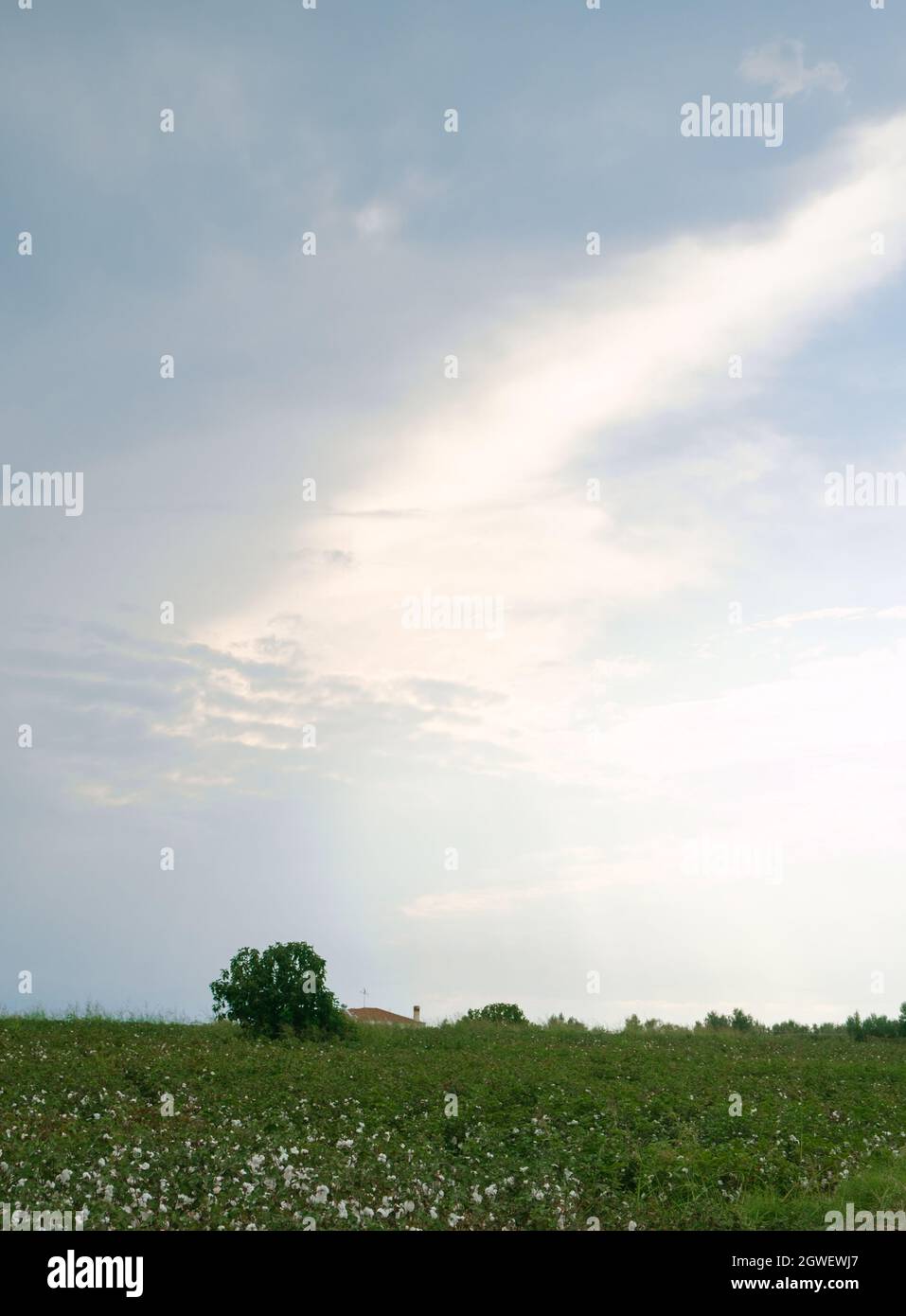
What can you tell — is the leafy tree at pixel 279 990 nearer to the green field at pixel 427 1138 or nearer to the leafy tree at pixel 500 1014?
the green field at pixel 427 1138


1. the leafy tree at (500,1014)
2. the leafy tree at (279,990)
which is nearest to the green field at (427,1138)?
the leafy tree at (279,990)

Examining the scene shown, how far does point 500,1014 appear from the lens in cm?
3116

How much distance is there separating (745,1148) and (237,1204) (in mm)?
6863

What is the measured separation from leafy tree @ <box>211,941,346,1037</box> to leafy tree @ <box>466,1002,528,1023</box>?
7750 mm

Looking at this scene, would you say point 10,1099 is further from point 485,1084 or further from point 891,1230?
point 891,1230

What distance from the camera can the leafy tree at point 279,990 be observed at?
24.0 metres

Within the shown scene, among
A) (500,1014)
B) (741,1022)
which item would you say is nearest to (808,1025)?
(741,1022)

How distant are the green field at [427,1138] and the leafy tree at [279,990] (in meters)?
2.46

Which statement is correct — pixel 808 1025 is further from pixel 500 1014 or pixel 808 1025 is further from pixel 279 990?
pixel 279 990

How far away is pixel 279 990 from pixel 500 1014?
9321mm

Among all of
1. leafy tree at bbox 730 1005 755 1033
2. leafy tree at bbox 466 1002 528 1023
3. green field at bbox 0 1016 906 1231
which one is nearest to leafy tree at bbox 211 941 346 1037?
green field at bbox 0 1016 906 1231

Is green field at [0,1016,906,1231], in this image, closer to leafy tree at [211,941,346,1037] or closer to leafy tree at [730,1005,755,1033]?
leafy tree at [211,941,346,1037]
